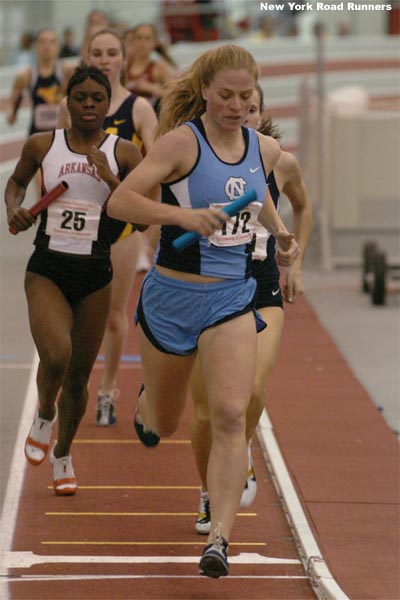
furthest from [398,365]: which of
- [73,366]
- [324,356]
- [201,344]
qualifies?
[201,344]

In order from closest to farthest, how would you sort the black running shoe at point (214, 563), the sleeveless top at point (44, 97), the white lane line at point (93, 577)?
1. the black running shoe at point (214, 563)
2. the white lane line at point (93, 577)
3. the sleeveless top at point (44, 97)

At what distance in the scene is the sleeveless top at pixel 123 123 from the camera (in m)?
8.38

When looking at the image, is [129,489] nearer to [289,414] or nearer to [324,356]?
[289,414]

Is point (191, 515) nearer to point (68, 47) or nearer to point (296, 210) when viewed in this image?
point (296, 210)

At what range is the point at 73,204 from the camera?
6.89 metres

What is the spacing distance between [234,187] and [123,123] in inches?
106

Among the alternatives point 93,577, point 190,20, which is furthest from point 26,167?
point 190,20

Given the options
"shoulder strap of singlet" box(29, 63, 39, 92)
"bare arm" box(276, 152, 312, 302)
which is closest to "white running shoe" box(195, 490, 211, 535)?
"bare arm" box(276, 152, 312, 302)

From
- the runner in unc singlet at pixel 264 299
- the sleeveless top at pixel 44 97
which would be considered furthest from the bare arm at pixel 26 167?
the sleeveless top at pixel 44 97

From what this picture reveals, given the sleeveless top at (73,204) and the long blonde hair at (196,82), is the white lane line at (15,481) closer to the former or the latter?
the sleeveless top at (73,204)

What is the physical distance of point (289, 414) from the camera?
9602 millimetres

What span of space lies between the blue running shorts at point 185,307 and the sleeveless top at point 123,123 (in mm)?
2348

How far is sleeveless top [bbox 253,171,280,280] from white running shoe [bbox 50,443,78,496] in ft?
4.72

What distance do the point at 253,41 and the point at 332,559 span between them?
29.0m
